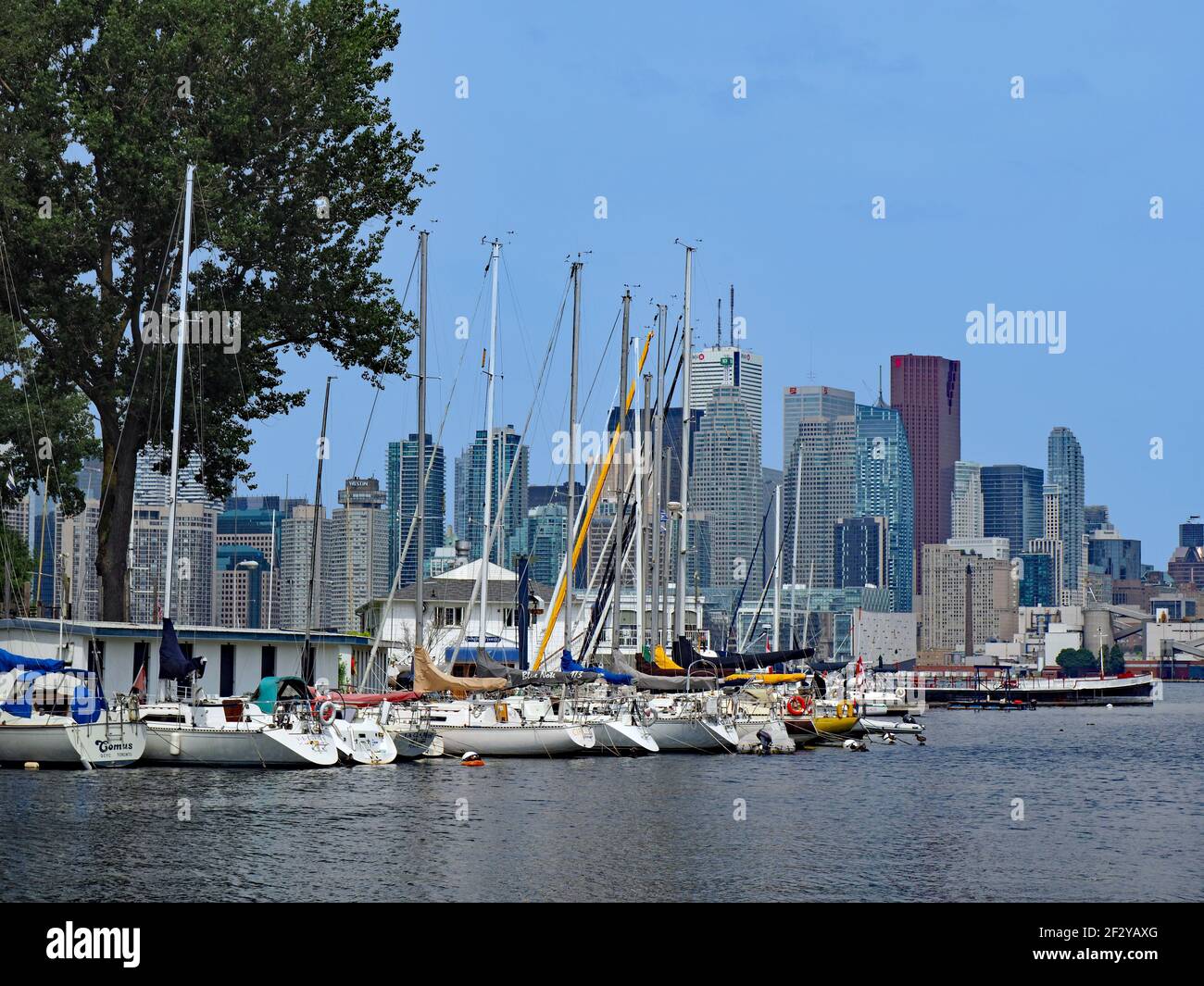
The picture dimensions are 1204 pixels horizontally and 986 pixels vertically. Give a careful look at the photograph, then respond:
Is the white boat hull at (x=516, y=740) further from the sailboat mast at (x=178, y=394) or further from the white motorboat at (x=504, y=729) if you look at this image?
the sailboat mast at (x=178, y=394)

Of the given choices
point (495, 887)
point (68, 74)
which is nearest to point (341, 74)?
point (68, 74)

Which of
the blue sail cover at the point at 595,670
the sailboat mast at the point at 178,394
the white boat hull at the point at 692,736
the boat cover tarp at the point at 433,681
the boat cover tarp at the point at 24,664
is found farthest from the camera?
the blue sail cover at the point at 595,670

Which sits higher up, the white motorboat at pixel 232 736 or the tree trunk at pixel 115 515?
the tree trunk at pixel 115 515

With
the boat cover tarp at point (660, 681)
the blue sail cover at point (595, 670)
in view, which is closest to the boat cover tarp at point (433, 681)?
the blue sail cover at point (595, 670)

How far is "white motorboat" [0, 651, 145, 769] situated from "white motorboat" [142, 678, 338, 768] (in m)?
0.64

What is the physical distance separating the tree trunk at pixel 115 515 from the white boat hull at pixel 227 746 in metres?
13.1

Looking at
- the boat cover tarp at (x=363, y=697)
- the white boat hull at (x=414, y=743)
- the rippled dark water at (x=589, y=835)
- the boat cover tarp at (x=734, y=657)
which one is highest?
the boat cover tarp at (x=734, y=657)

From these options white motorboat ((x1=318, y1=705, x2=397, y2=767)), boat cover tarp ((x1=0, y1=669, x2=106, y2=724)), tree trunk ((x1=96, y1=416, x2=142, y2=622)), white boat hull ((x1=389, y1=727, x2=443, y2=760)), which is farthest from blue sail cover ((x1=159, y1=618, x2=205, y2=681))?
tree trunk ((x1=96, y1=416, x2=142, y2=622))

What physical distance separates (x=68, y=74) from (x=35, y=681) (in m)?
23.0

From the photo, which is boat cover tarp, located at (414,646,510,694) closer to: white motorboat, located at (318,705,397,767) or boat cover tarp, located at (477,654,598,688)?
boat cover tarp, located at (477,654,598,688)

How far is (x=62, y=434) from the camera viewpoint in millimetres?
68500

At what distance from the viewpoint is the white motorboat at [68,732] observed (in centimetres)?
5338

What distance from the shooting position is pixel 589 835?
142 ft
